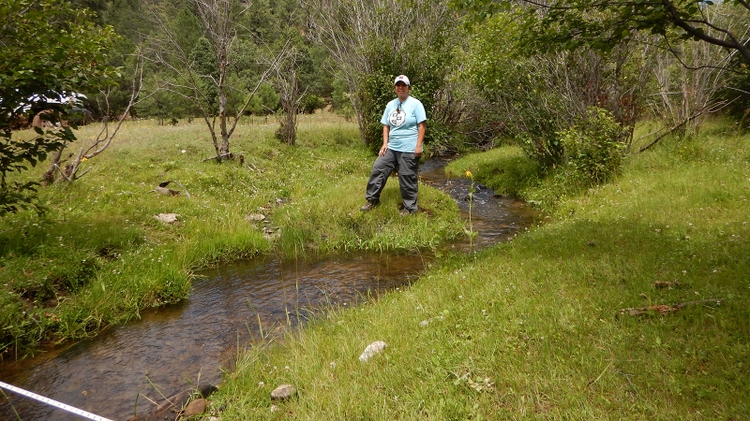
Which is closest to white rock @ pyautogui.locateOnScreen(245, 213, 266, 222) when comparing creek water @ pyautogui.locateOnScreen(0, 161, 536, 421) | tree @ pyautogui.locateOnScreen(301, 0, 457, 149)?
creek water @ pyautogui.locateOnScreen(0, 161, 536, 421)

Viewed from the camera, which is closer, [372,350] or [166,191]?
[372,350]

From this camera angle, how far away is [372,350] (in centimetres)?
363

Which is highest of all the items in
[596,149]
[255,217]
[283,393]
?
[596,149]

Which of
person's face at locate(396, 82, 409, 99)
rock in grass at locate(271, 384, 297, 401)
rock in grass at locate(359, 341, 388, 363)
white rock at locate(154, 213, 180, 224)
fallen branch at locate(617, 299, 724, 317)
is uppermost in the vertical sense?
person's face at locate(396, 82, 409, 99)

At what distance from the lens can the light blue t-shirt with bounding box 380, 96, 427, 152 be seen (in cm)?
808

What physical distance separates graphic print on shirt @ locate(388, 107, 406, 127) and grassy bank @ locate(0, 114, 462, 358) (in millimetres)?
1759

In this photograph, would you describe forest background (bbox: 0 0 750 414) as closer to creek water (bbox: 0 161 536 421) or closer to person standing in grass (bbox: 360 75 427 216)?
creek water (bbox: 0 161 536 421)

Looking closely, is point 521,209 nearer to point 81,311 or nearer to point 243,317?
point 243,317

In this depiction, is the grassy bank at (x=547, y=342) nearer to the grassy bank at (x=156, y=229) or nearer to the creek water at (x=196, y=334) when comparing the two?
the creek water at (x=196, y=334)

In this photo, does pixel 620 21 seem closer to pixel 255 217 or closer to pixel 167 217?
pixel 255 217

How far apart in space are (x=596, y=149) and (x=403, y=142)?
467cm

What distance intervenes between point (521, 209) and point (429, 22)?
1047 cm

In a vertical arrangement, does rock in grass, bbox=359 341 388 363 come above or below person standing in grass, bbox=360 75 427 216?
below

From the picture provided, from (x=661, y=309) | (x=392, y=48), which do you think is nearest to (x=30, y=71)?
(x=661, y=309)
